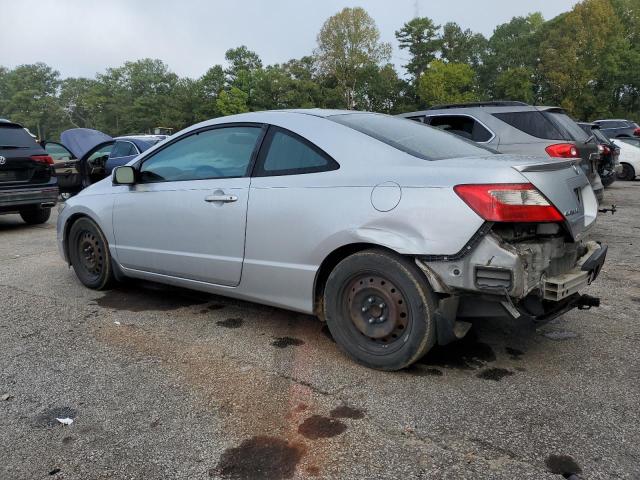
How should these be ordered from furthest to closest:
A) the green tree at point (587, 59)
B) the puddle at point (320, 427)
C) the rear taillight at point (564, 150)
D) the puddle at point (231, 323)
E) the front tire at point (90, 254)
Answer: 1. the green tree at point (587, 59)
2. the rear taillight at point (564, 150)
3. the front tire at point (90, 254)
4. the puddle at point (231, 323)
5. the puddle at point (320, 427)

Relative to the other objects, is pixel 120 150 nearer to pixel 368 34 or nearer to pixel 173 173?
pixel 173 173

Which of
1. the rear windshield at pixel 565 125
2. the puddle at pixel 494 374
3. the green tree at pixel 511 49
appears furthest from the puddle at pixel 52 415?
the green tree at pixel 511 49

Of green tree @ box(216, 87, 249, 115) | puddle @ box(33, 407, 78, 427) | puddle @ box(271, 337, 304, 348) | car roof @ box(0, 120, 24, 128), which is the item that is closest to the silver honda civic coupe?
puddle @ box(271, 337, 304, 348)

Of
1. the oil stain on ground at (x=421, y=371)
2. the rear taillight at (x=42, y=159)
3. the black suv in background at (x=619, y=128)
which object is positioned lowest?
the oil stain on ground at (x=421, y=371)

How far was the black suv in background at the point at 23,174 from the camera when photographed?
8359 mm

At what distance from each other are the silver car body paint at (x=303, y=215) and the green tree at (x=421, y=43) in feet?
232

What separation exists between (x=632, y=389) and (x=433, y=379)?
1.07 m

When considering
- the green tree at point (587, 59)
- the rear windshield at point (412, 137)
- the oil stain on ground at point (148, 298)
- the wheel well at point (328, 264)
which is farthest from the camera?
the green tree at point (587, 59)

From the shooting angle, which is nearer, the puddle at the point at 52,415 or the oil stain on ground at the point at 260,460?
the oil stain on ground at the point at 260,460

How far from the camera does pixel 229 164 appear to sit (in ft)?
12.7

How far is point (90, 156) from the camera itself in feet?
34.4

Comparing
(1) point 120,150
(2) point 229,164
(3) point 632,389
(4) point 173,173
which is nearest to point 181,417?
(2) point 229,164

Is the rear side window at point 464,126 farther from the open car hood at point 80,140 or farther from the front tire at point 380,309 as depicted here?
the open car hood at point 80,140

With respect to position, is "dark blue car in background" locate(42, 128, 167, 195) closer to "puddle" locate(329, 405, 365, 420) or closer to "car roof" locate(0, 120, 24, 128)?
"car roof" locate(0, 120, 24, 128)
